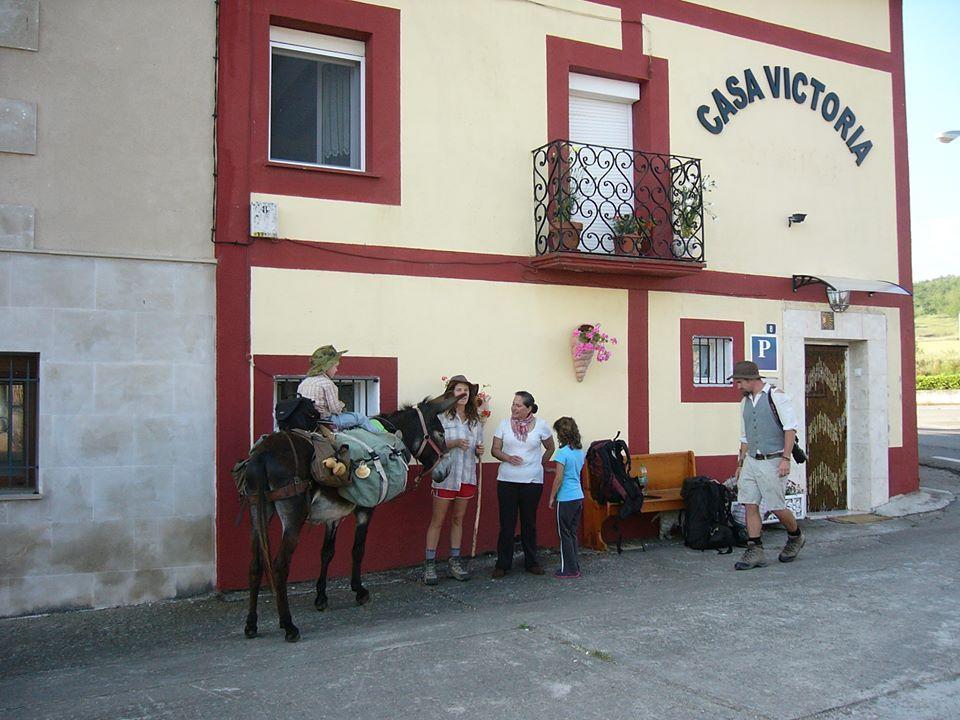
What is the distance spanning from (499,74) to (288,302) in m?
3.46

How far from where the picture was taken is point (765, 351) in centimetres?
1112

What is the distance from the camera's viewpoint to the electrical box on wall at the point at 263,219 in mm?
7953

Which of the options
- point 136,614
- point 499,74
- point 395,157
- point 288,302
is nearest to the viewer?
point 136,614

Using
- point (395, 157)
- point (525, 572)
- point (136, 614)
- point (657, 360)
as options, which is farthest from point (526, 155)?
point (136, 614)

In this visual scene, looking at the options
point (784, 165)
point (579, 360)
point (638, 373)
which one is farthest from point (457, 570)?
point (784, 165)

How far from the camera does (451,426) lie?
27.1 feet

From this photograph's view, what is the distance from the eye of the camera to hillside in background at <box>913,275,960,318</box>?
11119 centimetres

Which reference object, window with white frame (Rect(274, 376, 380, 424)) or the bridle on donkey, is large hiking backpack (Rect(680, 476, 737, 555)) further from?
window with white frame (Rect(274, 376, 380, 424))

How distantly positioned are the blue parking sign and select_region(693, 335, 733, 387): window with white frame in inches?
13.4

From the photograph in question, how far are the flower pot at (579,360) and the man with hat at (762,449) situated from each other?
1.61 metres

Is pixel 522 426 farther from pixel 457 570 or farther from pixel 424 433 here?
pixel 457 570

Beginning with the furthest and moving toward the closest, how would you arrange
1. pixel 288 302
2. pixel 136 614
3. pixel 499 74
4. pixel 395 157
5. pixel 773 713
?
pixel 499 74, pixel 395 157, pixel 288 302, pixel 136 614, pixel 773 713

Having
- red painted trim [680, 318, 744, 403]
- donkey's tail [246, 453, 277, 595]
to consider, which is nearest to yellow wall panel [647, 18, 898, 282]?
red painted trim [680, 318, 744, 403]

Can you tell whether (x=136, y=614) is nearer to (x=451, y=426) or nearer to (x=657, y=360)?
(x=451, y=426)
